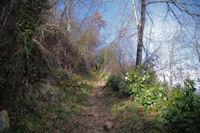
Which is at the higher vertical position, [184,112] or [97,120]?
[184,112]

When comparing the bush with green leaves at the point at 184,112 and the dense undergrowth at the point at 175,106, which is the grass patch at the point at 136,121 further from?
the bush with green leaves at the point at 184,112

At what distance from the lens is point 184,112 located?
237 centimetres

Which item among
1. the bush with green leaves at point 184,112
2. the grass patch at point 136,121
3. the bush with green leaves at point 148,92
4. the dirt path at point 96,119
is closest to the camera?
the bush with green leaves at point 184,112

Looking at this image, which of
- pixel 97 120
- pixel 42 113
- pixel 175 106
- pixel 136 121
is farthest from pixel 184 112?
pixel 42 113

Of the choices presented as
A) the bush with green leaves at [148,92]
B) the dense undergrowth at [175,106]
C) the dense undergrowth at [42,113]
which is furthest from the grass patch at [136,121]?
the dense undergrowth at [42,113]

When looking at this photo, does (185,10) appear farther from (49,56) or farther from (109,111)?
(49,56)

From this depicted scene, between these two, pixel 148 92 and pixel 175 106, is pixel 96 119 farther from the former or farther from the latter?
pixel 175 106

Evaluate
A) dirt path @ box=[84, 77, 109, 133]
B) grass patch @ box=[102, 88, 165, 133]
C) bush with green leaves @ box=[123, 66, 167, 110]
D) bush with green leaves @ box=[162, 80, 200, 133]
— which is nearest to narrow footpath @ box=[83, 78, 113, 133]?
dirt path @ box=[84, 77, 109, 133]

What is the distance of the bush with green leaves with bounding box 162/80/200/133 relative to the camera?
213cm

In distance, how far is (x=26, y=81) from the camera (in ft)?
11.8

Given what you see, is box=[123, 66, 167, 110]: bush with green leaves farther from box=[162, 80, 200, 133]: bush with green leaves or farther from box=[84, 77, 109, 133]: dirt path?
box=[84, 77, 109, 133]: dirt path

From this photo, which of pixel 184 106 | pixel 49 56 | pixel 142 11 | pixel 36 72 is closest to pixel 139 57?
pixel 142 11

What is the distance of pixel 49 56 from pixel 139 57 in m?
4.48

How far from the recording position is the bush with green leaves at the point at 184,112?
2132 millimetres
